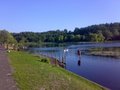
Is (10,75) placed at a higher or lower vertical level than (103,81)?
higher

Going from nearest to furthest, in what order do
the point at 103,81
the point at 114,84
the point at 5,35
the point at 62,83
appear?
1. the point at 62,83
2. the point at 114,84
3. the point at 103,81
4. the point at 5,35

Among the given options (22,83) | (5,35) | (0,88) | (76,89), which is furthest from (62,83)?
(5,35)

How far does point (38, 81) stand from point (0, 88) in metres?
4.26

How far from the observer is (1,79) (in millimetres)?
19656

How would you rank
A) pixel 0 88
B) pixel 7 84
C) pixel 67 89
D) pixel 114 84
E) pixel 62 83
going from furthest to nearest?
pixel 114 84 → pixel 62 83 → pixel 67 89 → pixel 7 84 → pixel 0 88

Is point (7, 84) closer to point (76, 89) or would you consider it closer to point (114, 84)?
point (76, 89)

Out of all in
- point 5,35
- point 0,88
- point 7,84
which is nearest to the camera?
point 0,88

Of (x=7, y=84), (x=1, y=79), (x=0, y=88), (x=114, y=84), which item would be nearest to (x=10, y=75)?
(x=1, y=79)

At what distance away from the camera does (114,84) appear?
106 ft

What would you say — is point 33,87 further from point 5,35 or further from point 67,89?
point 5,35

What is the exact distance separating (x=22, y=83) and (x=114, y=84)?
53.3 feet

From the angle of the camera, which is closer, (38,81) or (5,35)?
(38,81)

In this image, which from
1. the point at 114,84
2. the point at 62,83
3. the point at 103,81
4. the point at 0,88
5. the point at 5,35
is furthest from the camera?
the point at 5,35

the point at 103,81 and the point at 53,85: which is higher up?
the point at 53,85
